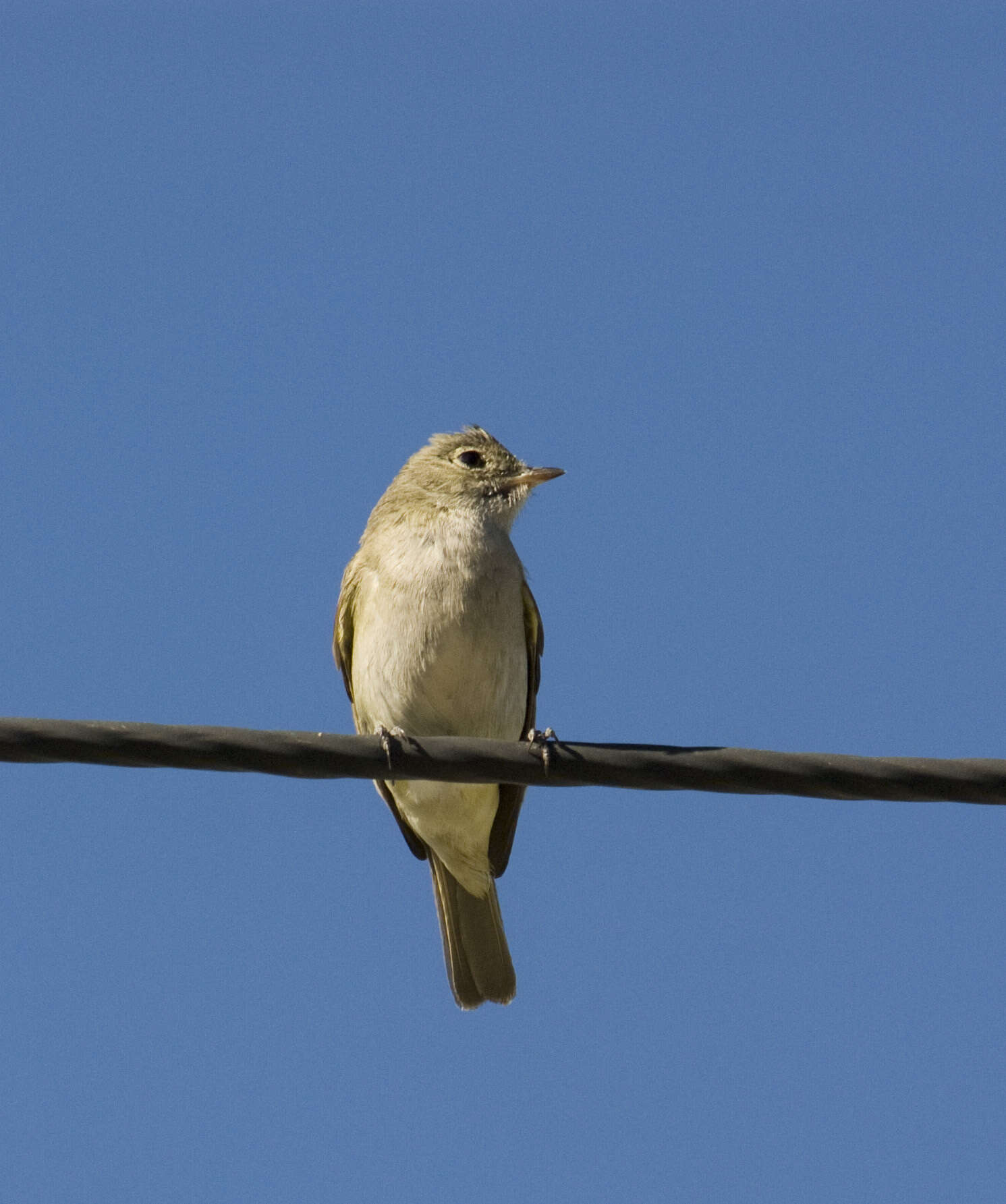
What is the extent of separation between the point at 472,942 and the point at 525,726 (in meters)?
1.47

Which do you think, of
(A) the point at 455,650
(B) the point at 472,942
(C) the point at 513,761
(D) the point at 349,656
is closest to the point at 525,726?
(A) the point at 455,650

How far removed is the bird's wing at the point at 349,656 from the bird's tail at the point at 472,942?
147 mm

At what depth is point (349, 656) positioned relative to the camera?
9.02 meters

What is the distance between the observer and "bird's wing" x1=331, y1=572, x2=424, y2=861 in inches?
348

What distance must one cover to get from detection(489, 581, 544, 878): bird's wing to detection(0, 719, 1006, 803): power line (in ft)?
11.7

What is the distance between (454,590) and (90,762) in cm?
371

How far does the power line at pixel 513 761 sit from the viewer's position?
4566mm

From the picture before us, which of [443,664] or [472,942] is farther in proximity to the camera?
[472,942]

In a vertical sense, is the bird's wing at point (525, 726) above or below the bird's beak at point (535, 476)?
below

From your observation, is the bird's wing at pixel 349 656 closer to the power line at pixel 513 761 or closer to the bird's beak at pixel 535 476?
the bird's beak at pixel 535 476

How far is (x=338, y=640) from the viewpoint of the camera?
902 cm

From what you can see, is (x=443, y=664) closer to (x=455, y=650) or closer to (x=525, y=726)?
(x=455, y=650)

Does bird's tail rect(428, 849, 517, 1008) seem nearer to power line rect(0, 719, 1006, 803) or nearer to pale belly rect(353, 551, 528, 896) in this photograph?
pale belly rect(353, 551, 528, 896)

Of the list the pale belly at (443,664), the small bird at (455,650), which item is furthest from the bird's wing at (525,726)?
the pale belly at (443,664)
